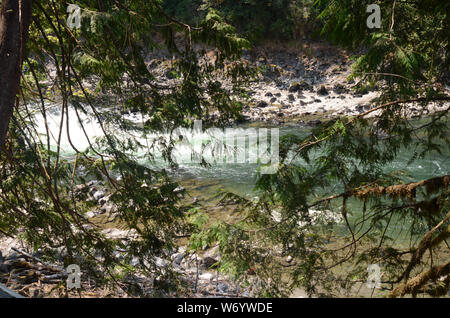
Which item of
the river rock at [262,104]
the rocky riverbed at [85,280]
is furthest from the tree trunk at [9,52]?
the river rock at [262,104]

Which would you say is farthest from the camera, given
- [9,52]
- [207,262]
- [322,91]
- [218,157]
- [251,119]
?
[322,91]

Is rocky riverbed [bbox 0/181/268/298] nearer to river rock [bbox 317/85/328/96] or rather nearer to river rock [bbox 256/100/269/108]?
river rock [bbox 256/100/269/108]

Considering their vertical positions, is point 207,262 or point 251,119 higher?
point 251,119

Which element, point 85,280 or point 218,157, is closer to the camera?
point 218,157

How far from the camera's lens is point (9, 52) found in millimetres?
2676

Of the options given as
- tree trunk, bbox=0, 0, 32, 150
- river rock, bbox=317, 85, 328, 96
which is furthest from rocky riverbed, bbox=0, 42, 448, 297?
tree trunk, bbox=0, 0, 32, 150

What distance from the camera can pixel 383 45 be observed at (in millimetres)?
3217

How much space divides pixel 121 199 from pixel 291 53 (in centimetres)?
2578

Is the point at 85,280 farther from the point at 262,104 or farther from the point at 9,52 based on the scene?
the point at 262,104

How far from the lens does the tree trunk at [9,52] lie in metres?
2.67

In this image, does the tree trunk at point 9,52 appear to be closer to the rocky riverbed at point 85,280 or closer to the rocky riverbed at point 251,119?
the rocky riverbed at point 85,280

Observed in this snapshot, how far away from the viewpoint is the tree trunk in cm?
267

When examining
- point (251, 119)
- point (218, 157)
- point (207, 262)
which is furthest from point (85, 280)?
point (251, 119)
